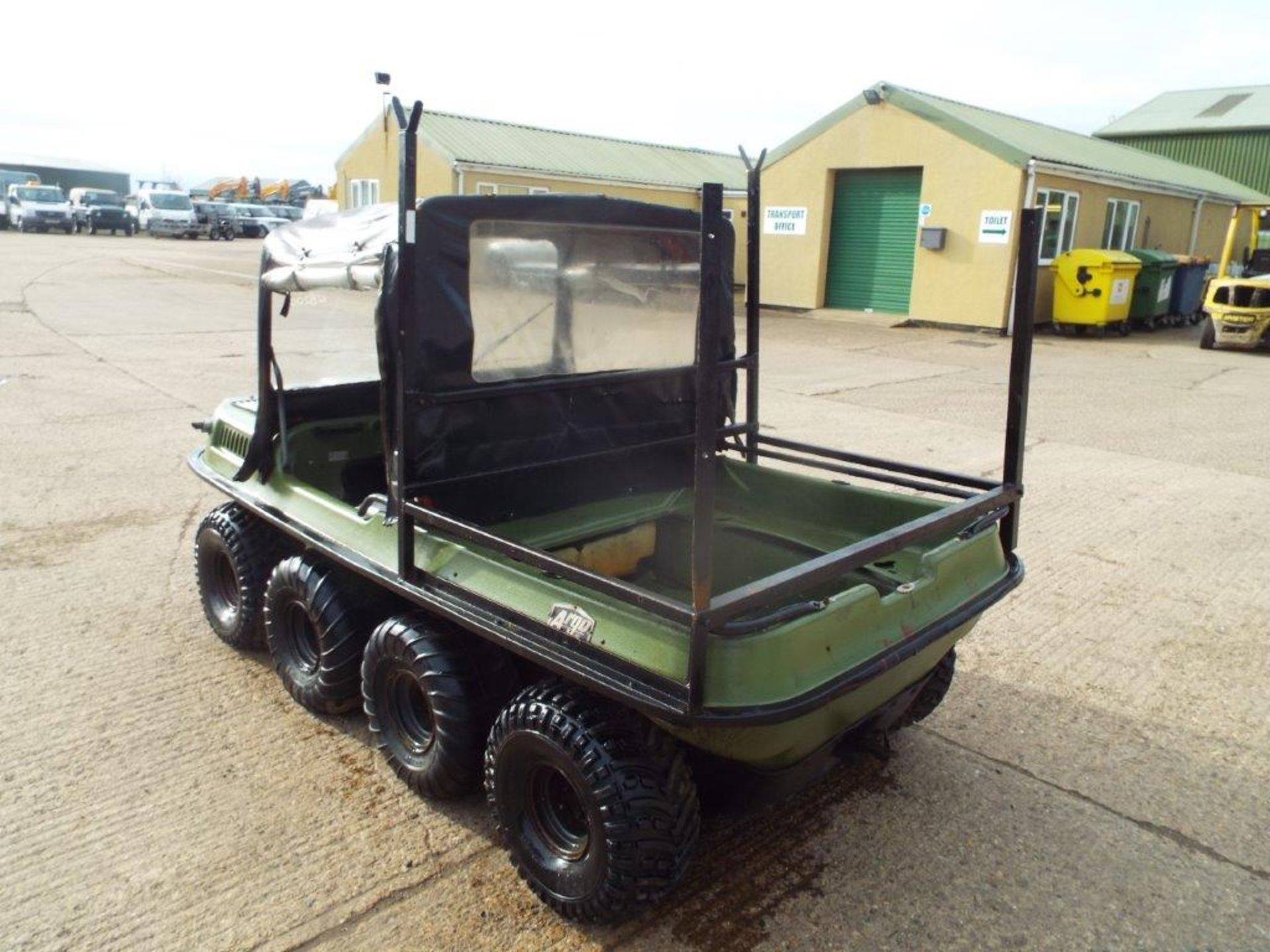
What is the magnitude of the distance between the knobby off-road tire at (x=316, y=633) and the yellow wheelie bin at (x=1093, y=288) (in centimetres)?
1542

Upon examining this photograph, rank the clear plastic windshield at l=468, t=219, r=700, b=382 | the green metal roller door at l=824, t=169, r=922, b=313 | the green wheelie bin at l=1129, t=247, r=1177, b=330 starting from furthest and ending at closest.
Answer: the green metal roller door at l=824, t=169, r=922, b=313
the green wheelie bin at l=1129, t=247, r=1177, b=330
the clear plastic windshield at l=468, t=219, r=700, b=382

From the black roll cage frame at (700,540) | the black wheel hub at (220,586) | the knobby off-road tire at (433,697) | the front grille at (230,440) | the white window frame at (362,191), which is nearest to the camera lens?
the black roll cage frame at (700,540)

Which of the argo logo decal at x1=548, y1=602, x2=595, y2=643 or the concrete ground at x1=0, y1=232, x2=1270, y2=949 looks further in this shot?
the concrete ground at x1=0, y1=232, x2=1270, y2=949

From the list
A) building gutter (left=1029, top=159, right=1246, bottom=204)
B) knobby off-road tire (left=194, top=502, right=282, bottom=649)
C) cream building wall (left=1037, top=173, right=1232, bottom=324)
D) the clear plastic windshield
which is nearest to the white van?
cream building wall (left=1037, top=173, right=1232, bottom=324)

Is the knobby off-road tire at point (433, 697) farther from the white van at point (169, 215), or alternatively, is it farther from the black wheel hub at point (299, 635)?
the white van at point (169, 215)

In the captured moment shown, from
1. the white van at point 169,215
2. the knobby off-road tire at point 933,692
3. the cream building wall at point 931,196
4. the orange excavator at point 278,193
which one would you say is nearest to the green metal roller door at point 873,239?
the cream building wall at point 931,196

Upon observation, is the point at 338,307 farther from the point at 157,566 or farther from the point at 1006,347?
the point at 1006,347

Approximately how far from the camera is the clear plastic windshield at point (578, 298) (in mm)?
3279

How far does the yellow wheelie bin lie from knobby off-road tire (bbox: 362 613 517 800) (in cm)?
1552

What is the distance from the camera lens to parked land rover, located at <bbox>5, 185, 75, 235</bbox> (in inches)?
1499

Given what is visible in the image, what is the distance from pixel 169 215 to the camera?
37.8m

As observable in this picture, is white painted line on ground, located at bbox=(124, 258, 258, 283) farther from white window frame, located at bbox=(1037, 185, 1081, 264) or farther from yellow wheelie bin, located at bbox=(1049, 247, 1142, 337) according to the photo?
yellow wheelie bin, located at bbox=(1049, 247, 1142, 337)

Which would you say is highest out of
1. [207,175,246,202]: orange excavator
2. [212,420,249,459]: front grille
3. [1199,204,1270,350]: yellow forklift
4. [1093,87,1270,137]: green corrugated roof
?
[1093,87,1270,137]: green corrugated roof

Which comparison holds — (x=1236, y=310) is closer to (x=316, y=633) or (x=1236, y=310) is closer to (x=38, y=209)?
(x=316, y=633)
